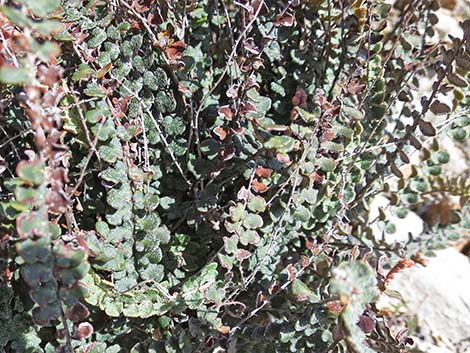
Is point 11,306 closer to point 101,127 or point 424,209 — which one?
point 101,127

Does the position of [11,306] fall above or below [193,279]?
below

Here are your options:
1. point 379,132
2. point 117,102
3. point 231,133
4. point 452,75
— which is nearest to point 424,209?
point 379,132

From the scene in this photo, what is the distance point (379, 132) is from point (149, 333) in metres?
0.83

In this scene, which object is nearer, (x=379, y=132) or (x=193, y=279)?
(x=193, y=279)

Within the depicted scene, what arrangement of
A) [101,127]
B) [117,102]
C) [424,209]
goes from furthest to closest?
[424,209] < [117,102] < [101,127]

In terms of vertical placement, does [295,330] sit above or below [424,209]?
above

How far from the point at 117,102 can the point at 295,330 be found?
65 cm

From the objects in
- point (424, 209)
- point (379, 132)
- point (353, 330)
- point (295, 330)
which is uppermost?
point (353, 330)

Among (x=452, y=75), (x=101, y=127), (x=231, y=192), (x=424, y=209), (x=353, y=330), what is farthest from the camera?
(x=424, y=209)

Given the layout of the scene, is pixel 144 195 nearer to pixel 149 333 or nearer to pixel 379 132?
pixel 149 333

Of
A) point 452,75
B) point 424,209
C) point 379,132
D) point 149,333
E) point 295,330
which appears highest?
point 452,75

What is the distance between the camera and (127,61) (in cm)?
162

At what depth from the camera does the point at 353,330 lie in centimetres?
121

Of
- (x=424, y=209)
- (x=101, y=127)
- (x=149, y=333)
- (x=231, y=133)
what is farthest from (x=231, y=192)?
(x=424, y=209)
